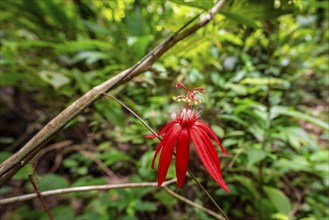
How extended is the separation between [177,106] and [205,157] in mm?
801

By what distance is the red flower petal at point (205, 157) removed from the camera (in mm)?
371

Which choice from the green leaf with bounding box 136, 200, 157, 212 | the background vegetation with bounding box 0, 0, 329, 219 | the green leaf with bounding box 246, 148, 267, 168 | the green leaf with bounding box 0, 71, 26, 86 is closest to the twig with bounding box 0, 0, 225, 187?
the background vegetation with bounding box 0, 0, 329, 219

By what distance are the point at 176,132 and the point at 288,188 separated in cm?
115

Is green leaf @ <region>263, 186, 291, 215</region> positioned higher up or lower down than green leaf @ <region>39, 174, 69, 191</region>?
lower down

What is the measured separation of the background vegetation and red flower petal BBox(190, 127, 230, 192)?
0.26 m

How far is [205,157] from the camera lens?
398 millimetres

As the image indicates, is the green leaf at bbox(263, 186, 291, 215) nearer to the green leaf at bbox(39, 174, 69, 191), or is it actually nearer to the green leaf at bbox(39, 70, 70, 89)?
the green leaf at bbox(39, 174, 69, 191)

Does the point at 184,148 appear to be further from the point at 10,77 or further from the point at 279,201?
the point at 10,77

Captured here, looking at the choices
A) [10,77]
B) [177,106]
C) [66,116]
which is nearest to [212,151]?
[66,116]

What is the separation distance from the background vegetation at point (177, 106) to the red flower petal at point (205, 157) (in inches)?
10.4

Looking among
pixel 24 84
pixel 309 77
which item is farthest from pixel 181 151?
pixel 309 77

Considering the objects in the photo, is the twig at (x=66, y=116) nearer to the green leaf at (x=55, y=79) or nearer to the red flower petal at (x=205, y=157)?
the red flower petal at (x=205, y=157)

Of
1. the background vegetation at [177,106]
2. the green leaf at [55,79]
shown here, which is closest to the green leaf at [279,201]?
the background vegetation at [177,106]

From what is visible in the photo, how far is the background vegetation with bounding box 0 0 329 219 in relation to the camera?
96 centimetres
